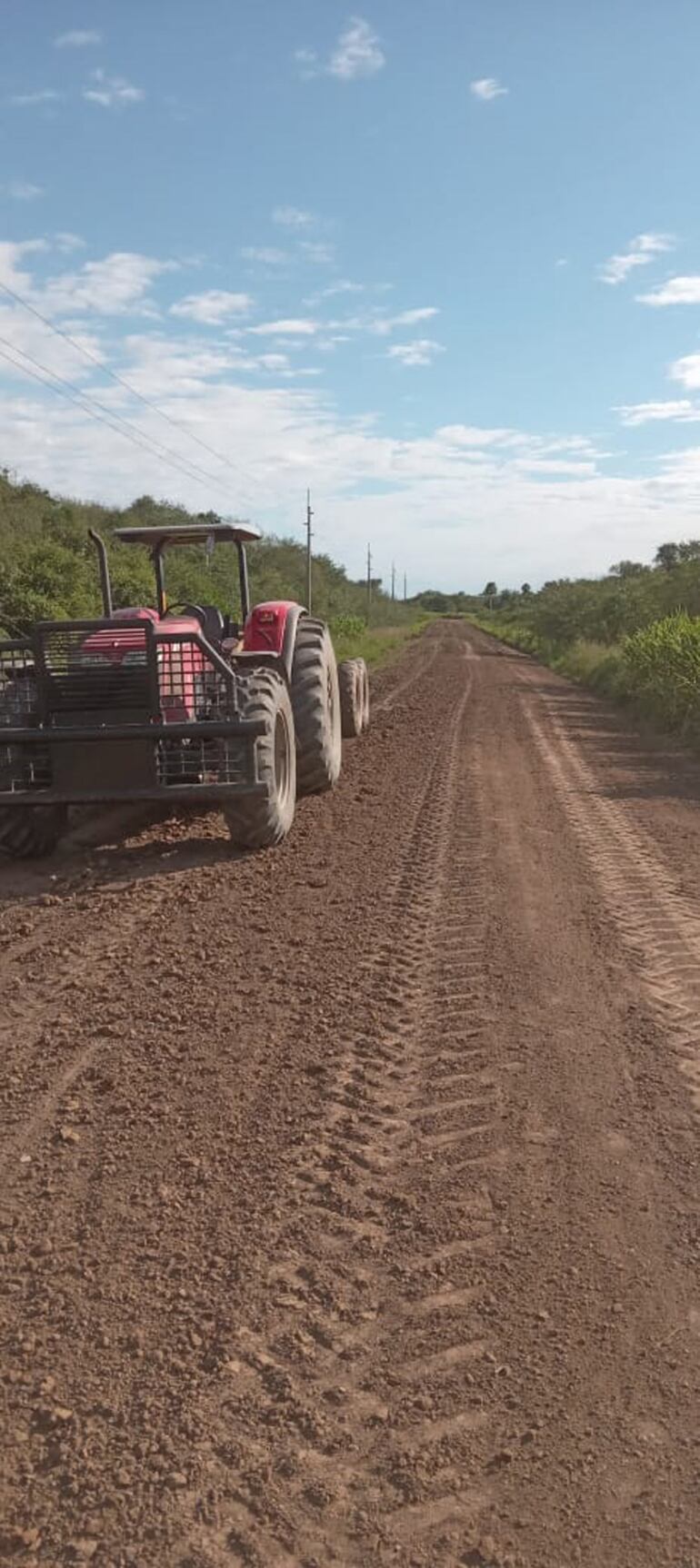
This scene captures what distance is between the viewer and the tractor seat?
895cm

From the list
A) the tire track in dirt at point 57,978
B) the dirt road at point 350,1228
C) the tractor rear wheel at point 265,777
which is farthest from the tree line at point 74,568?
the dirt road at point 350,1228

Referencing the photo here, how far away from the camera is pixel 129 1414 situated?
2.39 meters

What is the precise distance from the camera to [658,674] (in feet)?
61.3

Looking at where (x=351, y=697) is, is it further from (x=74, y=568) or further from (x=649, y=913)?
(x=74, y=568)

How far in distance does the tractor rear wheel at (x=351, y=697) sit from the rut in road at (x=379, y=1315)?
28.5 ft

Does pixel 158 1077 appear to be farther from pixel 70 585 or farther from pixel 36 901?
pixel 70 585

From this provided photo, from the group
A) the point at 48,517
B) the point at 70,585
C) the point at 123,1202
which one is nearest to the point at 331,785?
the point at 123,1202

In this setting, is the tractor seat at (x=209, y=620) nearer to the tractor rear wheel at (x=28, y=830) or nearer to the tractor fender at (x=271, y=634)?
the tractor fender at (x=271, y=634)

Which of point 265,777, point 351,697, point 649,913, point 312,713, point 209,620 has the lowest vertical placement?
point 649,913

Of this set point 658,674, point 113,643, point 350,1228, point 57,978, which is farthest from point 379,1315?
point 658,674

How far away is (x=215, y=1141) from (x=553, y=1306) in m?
1.18

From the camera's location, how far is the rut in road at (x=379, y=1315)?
2.18 m

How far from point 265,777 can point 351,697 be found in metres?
6.29

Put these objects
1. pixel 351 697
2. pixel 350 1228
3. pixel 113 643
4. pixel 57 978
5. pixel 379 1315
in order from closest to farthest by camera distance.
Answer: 1. pixel 379 1315
2. pixel 350 1228
3. pixel 57 978
4. pixel 113 643
5. pixel 351 697
